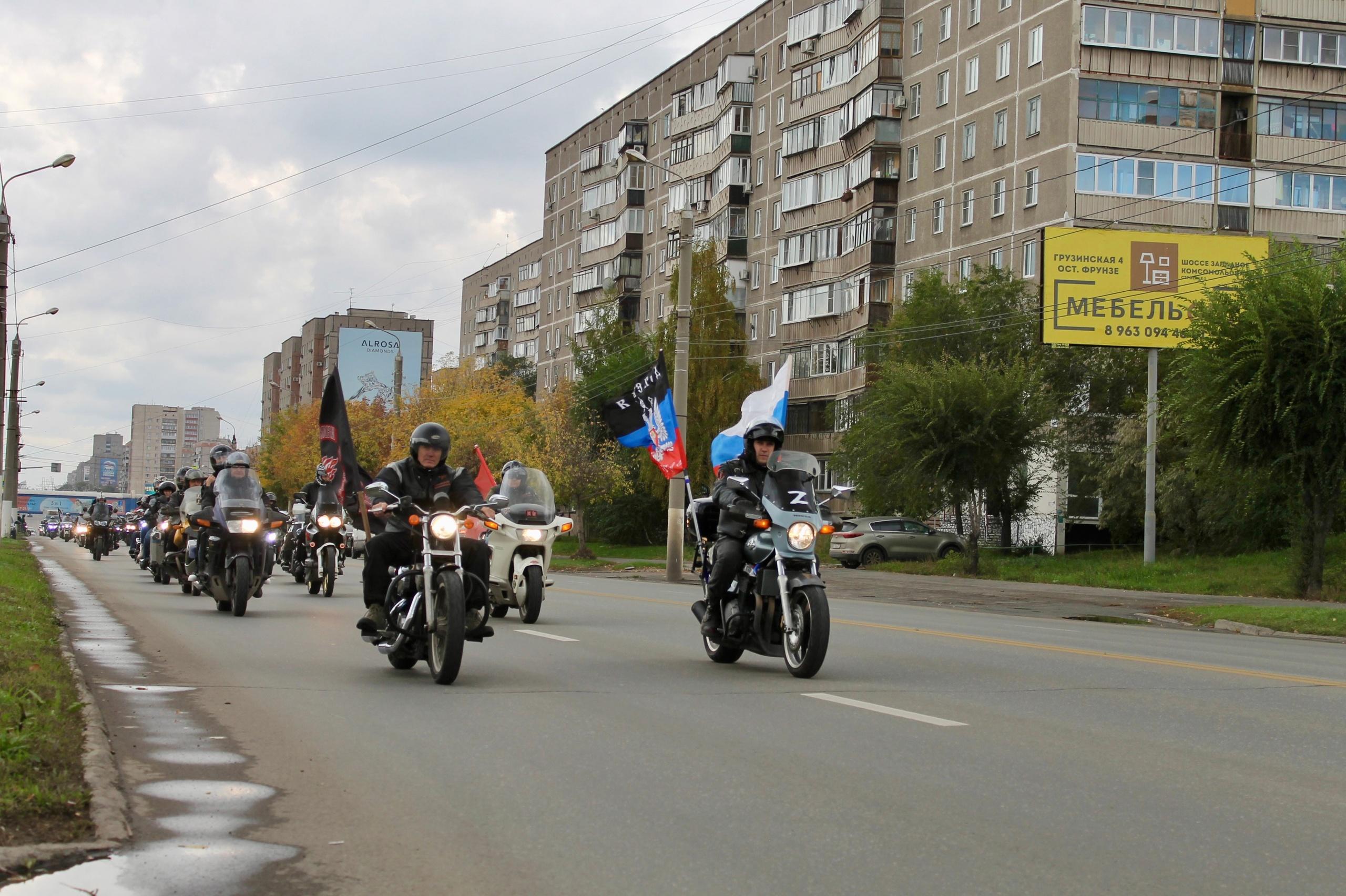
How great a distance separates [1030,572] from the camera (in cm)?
3822

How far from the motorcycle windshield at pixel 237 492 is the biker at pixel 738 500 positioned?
8040 mm

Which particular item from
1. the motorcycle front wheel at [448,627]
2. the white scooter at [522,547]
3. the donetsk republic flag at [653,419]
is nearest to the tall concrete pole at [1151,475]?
the donetsk republic flag at [653,419]

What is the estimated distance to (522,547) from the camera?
57.8 feet

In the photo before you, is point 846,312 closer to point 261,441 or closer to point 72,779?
point 72,779

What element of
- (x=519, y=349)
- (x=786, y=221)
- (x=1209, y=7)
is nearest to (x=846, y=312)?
(x=786, y=221)

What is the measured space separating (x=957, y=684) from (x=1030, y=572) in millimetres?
28153

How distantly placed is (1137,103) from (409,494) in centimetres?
4553

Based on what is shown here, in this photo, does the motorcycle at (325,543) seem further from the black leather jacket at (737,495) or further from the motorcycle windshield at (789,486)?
the motorcycle windshield at (789,486)

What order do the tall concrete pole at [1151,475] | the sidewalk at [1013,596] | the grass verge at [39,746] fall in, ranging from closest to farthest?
the grass verge at [39,746] → the sidewalk at [1013,596] → the tall concrete pole at [1151,475]

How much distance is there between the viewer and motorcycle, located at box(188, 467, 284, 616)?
1767 centimetres

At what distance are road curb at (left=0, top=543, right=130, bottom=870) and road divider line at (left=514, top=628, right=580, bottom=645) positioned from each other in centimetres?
647

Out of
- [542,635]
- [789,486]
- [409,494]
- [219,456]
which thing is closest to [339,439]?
[219,456]

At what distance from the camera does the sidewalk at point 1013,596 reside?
2556 centimetres

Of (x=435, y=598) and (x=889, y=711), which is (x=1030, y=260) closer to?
(x=435, y=598)
